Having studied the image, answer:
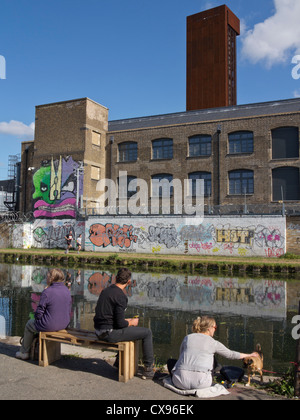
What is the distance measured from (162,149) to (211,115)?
4899 millimetres

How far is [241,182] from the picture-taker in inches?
1173

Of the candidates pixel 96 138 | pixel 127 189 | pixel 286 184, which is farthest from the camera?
pixel 96 138

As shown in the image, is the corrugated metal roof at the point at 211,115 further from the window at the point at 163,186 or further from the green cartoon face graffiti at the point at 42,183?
the green cartoon face graffiti at the point at 42,183

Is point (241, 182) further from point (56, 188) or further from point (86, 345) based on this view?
point (86, 345)

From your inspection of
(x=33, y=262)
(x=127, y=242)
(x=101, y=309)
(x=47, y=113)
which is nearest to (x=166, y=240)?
(x=127, y=242)

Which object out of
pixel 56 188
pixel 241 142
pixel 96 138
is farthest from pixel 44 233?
pixel 241 142

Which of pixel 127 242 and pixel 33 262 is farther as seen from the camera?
pixel 127 242

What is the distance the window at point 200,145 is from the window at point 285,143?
499 cm

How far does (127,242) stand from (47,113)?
14804mm

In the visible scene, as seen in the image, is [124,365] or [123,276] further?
[123,276]

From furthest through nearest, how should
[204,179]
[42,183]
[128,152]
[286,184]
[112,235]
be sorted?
[42,183], [128,152], [204,179], [112,235], [286,184]

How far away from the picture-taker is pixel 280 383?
16.0 ft

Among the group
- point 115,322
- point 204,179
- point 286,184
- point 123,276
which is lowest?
point 115,322

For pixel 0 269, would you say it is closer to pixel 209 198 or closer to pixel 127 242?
pixel 127 242
